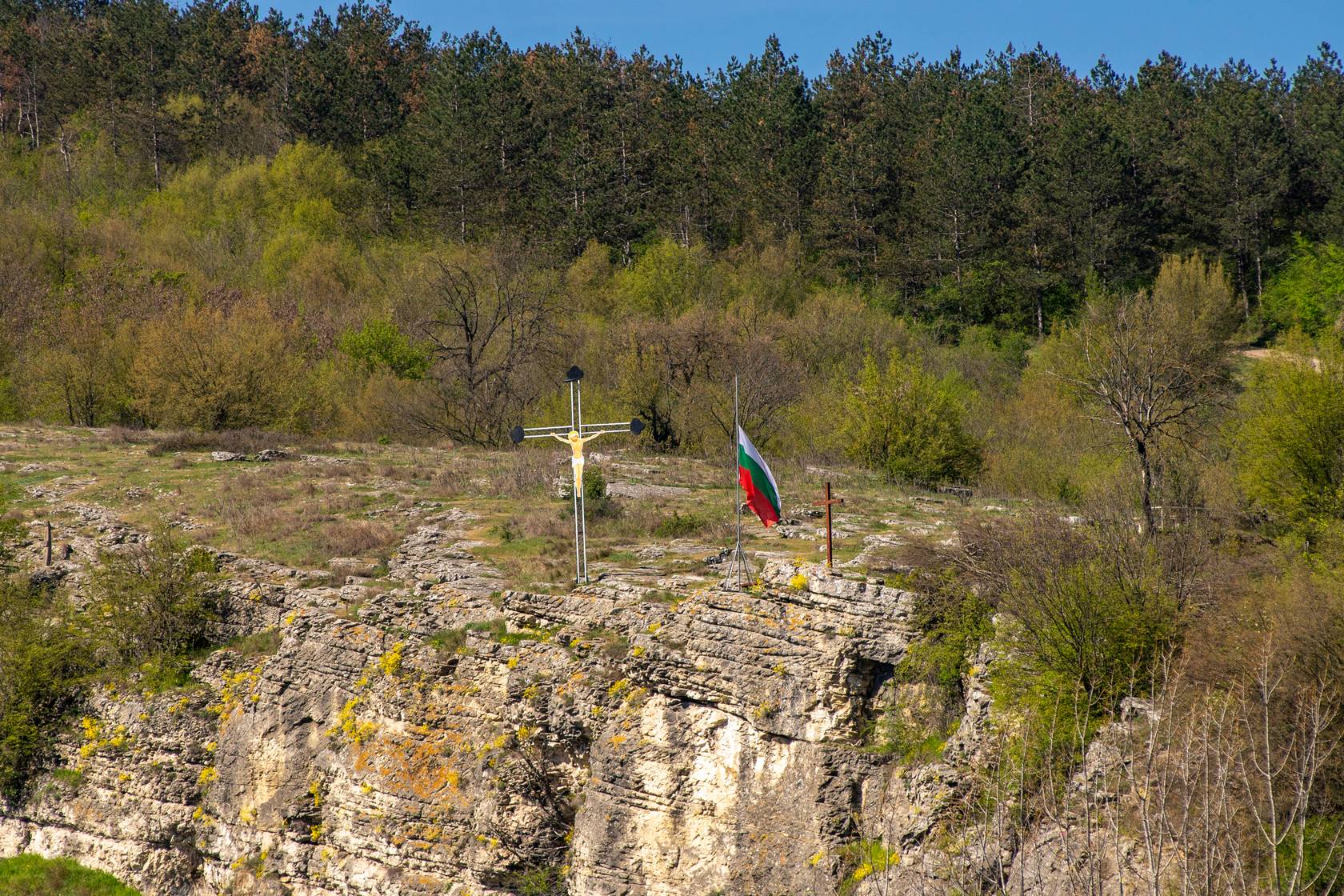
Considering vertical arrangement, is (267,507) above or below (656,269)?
below

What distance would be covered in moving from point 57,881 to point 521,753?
33.4 feet

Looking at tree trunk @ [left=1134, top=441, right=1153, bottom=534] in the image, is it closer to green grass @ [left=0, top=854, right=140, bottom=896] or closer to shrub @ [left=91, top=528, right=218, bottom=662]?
shrub @ [left=91, top=528, right=218, bottom=662]

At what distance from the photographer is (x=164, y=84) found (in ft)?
265

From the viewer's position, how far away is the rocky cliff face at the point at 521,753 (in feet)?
62.4

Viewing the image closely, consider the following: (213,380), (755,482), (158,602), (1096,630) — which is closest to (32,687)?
(158,602)

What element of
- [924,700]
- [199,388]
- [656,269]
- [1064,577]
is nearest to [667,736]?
[924,700]

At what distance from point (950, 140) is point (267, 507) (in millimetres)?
47066

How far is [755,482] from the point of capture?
19.5 metres

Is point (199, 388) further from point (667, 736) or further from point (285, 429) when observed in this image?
point (667, 736)

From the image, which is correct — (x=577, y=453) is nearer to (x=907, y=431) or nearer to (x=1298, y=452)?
(x=1298, y=452)

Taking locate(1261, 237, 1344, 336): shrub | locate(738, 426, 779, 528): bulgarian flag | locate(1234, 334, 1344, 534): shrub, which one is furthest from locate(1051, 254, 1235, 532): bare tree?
locate(738, 426, 779, 528): bulgarian flag

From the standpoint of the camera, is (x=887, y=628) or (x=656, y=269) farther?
(x=656, y=269)

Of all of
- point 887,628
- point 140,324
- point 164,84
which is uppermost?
point 164,84

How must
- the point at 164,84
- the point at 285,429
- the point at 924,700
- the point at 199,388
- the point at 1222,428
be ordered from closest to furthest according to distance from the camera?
the point at 924,700 → the point at 1222,428 → the point at 199,388 → the point at 285,429 → the point at 164,84
